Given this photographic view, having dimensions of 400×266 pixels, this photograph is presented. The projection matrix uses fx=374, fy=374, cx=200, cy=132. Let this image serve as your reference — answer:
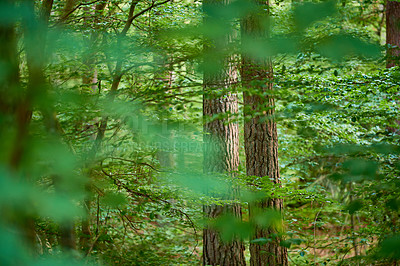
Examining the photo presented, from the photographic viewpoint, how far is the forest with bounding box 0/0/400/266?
4.18 feet

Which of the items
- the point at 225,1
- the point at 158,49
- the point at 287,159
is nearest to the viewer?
the point at 158,49

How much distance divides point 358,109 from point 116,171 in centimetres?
333

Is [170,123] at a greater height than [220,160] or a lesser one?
greater

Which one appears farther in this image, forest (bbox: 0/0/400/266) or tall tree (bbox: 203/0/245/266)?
tall tree (bbox: 203/0/245/266)

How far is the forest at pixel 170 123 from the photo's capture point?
127 centimetres

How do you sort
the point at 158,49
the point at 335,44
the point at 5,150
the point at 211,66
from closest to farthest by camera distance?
1. the point at 5,150
2. the point at 335,44
3. the point at 211,66
4. the point at 158,49

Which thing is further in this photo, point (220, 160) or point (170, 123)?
point (220, 160)

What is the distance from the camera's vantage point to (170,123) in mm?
2979

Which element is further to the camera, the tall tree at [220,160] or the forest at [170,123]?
the tall tree at [220,160]

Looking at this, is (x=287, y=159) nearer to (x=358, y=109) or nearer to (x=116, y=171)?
(x=358, y=109)

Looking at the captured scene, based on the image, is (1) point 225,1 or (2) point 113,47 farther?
(1) point 225,1

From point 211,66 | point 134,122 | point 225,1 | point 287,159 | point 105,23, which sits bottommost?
point 287,159

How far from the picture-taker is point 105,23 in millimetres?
4445

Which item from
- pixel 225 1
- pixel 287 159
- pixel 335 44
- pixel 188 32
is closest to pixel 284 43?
pixel 335 44
